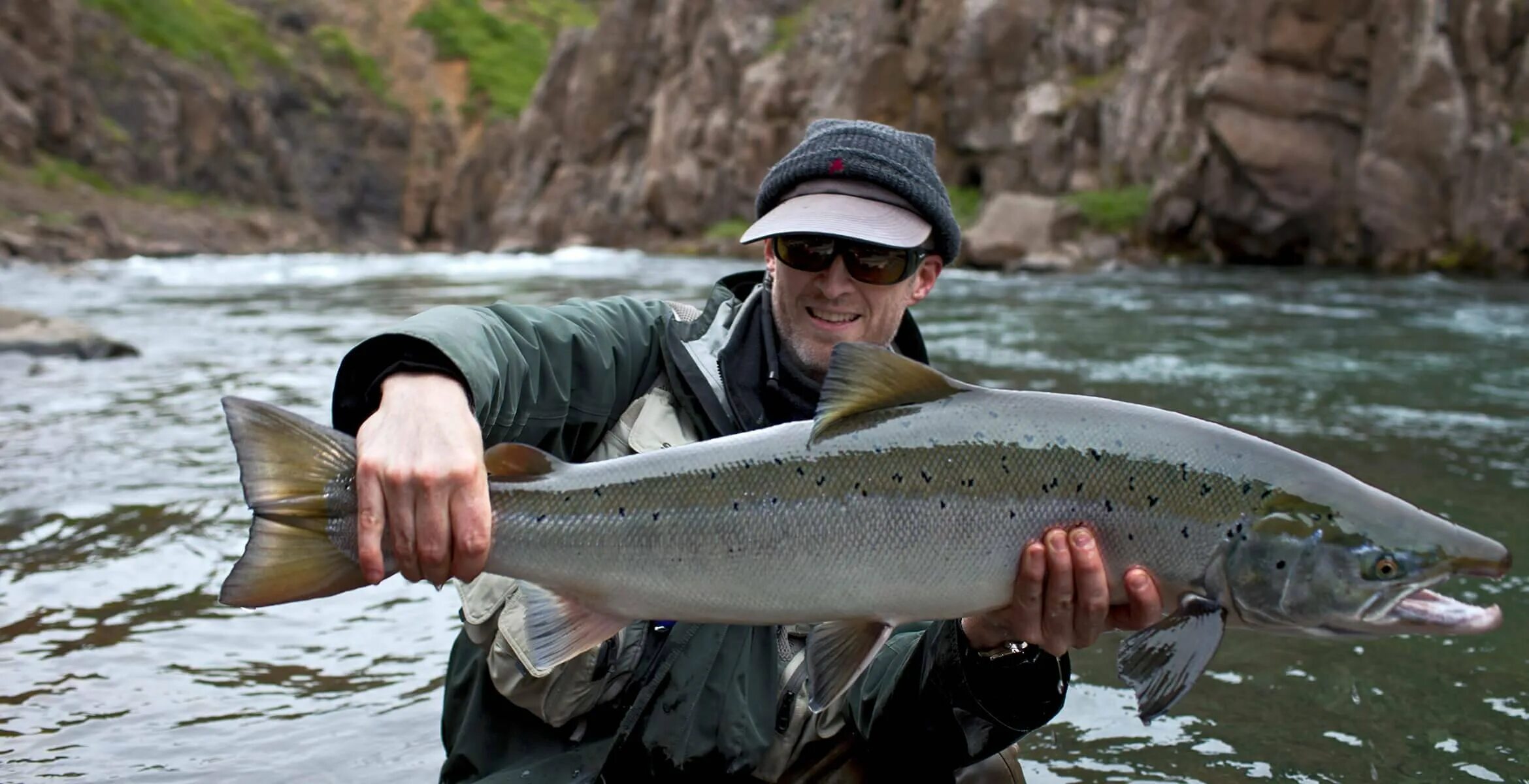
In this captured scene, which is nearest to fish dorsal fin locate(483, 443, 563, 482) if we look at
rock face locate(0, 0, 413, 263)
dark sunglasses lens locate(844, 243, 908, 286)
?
dark sunglasses lens locate(844, 243, 908, 286)

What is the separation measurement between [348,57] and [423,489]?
112992 millimetres

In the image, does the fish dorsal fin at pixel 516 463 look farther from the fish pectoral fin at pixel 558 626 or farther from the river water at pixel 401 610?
the river water at pixel 401 610

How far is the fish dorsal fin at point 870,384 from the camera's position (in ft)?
7.31

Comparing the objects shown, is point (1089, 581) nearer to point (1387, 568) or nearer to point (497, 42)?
point (1387, 568)

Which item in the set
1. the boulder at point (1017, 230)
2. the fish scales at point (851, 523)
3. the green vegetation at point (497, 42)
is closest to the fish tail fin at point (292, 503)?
the fish scales at point (851, 523)

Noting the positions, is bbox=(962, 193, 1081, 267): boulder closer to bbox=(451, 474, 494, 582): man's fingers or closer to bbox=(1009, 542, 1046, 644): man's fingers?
bbox=(1009, 542, 1046, 644): man's fingers

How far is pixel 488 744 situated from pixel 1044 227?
96.9 feet

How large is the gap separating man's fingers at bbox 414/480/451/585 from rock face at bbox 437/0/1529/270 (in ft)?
78.9

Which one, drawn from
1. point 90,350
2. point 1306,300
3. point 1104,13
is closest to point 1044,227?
point 1104,13

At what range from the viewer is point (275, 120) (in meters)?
91.1

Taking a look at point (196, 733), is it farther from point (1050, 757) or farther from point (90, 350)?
point (90, 350)

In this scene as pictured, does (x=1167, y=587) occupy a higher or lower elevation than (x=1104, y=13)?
lower

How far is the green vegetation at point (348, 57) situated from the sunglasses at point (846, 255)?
348ft

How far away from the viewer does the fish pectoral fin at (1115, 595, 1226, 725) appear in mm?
2100
